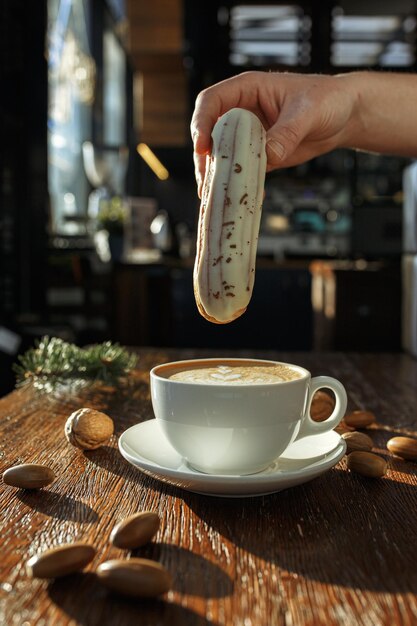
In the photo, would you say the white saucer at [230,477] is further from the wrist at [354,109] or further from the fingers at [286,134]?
the wrist at [354,109]

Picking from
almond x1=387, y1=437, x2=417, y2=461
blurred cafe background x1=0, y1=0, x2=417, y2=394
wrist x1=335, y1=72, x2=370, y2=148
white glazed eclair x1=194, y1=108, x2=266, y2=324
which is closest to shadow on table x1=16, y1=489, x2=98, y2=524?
white glazed eclair x1=194, y1=108, x2=266, y2=324

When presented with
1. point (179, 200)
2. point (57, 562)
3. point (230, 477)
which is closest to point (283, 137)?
point (230, 477)

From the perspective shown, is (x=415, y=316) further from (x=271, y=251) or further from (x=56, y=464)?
(x=271, y=251)

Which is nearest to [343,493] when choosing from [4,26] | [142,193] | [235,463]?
[235,463]

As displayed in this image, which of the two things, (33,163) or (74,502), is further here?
(33,163)

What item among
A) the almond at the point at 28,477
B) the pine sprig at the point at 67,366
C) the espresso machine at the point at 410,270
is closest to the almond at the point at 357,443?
the almond at the point at 28,477

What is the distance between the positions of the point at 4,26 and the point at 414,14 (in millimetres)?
2863

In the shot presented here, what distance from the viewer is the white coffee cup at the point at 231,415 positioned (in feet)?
1.78

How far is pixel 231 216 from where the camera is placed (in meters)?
0.58

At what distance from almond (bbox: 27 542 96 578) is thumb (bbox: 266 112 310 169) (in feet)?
1.79

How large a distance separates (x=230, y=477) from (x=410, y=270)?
190 centimetres

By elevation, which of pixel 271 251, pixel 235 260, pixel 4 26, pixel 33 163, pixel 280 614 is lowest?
pixel 280 614

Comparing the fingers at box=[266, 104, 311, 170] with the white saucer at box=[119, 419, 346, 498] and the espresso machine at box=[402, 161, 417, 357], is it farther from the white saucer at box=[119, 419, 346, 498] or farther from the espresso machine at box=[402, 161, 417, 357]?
the espresso machine at box=[402, 161, 417, 357]

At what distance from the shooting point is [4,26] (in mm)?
3715
